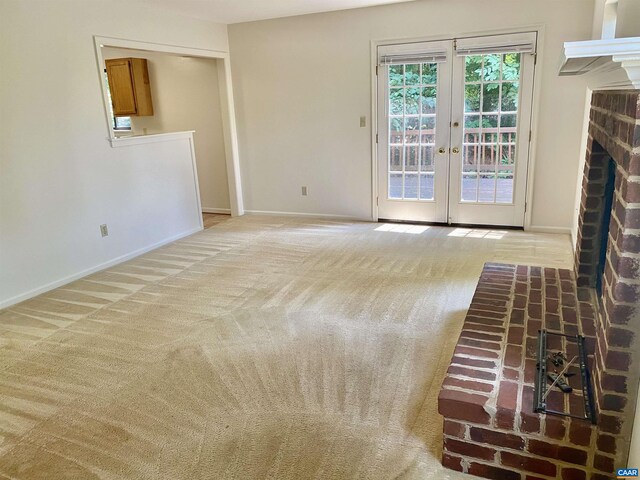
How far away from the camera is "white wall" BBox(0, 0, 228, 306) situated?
3.45m

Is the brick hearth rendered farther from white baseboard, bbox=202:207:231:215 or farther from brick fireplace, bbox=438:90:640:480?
white baseboard, bbox=202:207:231:215

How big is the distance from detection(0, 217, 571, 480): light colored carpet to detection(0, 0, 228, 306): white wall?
34 cm

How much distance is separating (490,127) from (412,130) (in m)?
0.82

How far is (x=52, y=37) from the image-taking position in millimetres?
3664

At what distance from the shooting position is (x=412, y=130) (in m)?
5.12

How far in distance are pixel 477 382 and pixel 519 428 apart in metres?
0.22

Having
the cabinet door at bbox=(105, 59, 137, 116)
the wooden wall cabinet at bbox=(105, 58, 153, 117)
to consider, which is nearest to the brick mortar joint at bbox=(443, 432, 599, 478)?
the wooden wall cabinet at bbox=(105, 58, 153, 117)

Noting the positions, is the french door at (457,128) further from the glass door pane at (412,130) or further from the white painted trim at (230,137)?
the white painted trim at (230,137)

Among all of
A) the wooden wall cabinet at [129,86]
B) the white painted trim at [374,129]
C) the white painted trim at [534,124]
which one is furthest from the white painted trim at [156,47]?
the white painted trim at [534,124]

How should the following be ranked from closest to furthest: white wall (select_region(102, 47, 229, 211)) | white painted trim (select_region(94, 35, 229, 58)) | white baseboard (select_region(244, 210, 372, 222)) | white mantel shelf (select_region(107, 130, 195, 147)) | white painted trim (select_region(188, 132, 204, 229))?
1. white painted trim (select_region(94, 35, 229, 58))
2. white mantel shelf (select_region(107, 130, 195, 147))
3. white painted trim (select_region(188, 132, 204, 229))
4. white baseboard (select_region(244, 210, 372, 222))
5. white wall (select_region(102, 47, 229, 211))

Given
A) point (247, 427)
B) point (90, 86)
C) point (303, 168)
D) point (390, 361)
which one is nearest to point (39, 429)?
point (247, 427)

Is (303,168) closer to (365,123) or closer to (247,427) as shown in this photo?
(365,123)

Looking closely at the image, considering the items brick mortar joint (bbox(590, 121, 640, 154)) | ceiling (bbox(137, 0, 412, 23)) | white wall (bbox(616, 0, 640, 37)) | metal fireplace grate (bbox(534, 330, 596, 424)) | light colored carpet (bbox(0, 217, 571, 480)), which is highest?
ceiling (bbox(137, 0, 412, 23))

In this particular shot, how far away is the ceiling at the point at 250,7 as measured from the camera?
4.50 meters
